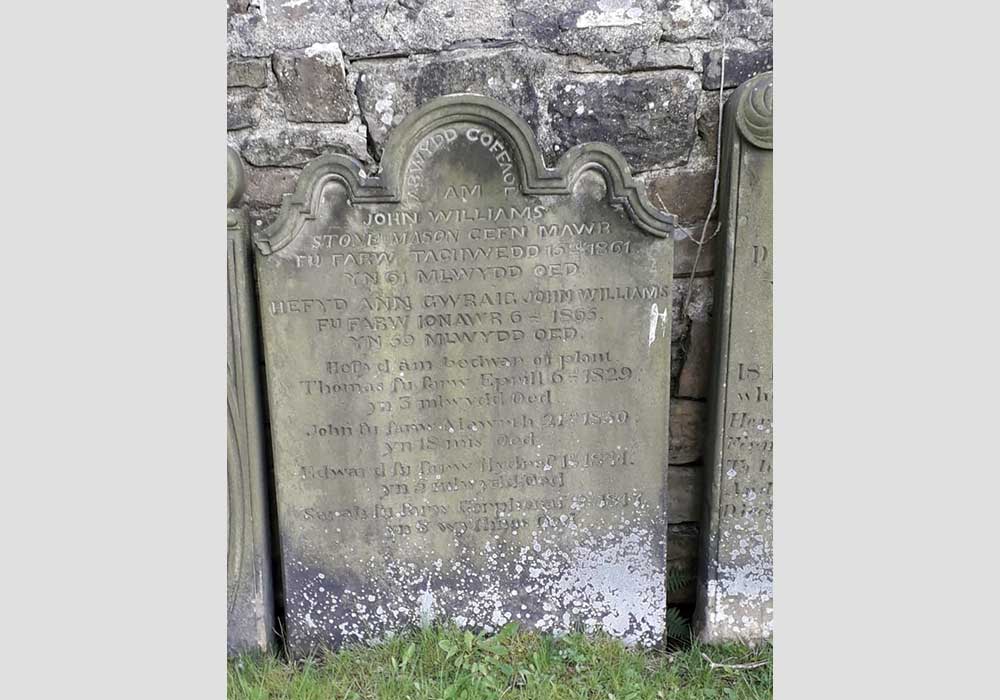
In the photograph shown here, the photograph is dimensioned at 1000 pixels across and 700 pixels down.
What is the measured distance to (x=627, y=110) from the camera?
2.88 m

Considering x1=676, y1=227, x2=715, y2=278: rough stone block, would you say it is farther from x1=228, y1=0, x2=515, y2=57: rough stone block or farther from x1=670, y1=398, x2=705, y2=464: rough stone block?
x1=228, y1=0, x2=515, y2=57: rough stone block

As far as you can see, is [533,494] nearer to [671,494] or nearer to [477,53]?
[671,494]

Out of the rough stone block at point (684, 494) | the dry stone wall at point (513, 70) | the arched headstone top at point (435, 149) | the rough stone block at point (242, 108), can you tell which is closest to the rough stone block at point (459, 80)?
the dry stone wall at point (513, 70)

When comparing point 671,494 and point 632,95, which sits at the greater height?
point 632,95

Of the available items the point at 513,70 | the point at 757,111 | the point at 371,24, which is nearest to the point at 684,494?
the point at 757,111

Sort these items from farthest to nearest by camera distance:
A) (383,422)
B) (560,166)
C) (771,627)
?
(771,627) → (383,422) → (560,166)

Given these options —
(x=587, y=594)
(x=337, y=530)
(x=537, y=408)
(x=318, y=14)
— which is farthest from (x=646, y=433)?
(x=318, y=14)

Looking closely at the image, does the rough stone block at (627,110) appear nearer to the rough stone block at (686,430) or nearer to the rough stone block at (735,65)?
the rough stone block at (735,65)

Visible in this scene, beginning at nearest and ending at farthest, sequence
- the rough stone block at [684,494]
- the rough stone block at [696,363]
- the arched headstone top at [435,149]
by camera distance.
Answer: the arched headstone top at [435,149]
the rough stone block at [696,363]
the rough stone block at [684,494]

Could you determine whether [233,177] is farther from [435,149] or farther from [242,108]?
[435,149]

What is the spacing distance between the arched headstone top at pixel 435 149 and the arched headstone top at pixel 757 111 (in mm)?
387

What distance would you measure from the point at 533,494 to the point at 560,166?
117 cm

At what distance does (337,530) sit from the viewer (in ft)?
9.53

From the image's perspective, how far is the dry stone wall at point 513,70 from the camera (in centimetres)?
284
